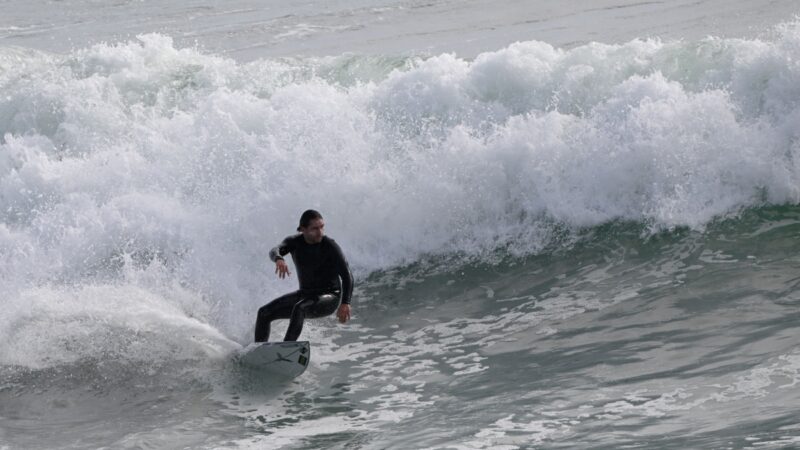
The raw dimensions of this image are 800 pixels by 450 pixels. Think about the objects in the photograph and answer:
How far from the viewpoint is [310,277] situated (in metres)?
10.0

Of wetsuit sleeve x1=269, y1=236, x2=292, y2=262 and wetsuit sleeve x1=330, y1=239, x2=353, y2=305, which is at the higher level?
wetsuit sleeve x1=269, y1=236, x2=292, y2=262

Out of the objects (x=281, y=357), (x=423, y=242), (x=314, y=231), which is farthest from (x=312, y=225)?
(x=423, y=242)

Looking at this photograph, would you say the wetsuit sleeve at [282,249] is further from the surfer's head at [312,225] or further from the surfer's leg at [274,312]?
the surfer's leg at [274,312]

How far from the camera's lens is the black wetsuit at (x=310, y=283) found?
9953mm

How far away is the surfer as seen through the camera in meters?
9.90

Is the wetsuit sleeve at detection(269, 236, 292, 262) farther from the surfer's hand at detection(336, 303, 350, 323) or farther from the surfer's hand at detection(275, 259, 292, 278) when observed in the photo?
the surfer's hand at detection(336, 303, 350, 323)

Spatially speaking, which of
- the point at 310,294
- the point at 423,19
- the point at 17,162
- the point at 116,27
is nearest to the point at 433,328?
the point at 310,294

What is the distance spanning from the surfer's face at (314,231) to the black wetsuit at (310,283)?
2.9 inches

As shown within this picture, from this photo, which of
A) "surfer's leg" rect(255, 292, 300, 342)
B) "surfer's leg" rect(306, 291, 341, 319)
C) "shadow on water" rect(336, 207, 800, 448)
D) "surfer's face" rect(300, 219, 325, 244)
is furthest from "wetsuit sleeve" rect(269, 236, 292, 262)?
"shadow on water" rect(336, 207, 800, 448)

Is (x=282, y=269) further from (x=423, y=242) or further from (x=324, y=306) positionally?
(x=423, y=242)

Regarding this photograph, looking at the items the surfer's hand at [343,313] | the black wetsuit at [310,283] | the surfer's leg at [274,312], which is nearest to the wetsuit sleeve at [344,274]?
the black wetsuit at [310,283]

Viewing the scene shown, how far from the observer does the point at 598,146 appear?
1316 cm

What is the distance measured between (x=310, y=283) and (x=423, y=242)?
3.33 m

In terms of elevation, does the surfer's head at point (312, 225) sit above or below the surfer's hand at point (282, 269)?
above
